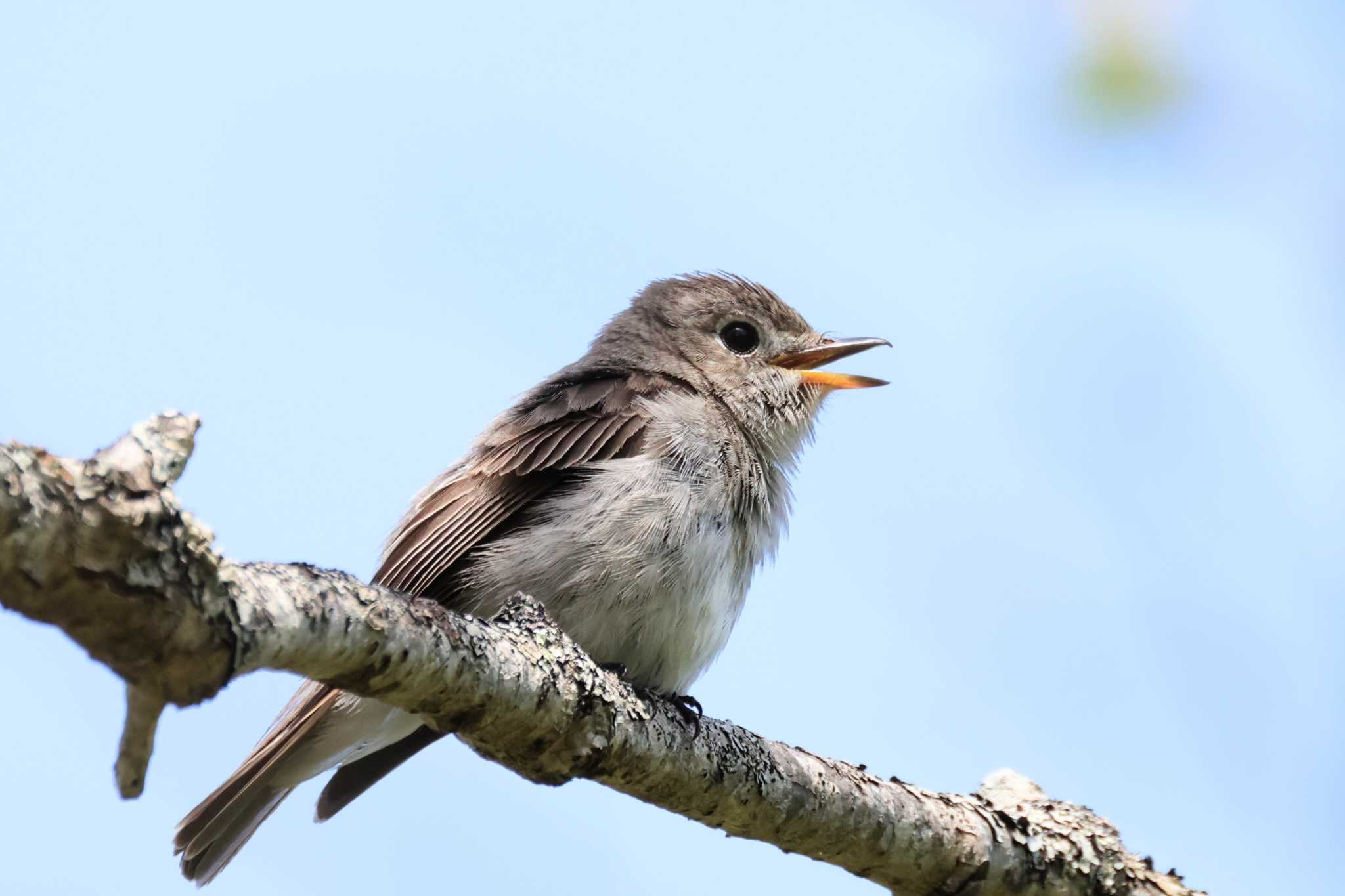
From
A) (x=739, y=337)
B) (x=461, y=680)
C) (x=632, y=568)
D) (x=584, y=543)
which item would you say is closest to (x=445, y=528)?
(x=584, y=543)

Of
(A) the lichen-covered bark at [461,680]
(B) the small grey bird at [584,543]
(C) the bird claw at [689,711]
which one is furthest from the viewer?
(B) the small grey bird at [584,543]

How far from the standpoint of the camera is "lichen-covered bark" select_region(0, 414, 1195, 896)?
2711 mm

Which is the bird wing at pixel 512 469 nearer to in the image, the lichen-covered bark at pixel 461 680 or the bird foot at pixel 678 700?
the bird foot at pixel 678 700

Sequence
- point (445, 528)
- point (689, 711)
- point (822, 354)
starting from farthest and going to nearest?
→ point (822, 354) → point (445, 528) → point (689, 711)

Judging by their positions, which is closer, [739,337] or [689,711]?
[689,711]

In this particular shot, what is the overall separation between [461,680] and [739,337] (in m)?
3.67

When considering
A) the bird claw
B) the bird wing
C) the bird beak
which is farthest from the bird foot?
the bird beak

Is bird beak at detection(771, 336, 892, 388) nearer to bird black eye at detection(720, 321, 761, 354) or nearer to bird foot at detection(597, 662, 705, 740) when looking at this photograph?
bird black eye at detection(720, 321, 761, 354)

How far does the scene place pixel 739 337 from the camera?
23.3 ft

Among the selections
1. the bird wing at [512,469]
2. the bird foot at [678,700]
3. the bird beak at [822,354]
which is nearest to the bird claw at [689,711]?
the bird foot at [678,700]

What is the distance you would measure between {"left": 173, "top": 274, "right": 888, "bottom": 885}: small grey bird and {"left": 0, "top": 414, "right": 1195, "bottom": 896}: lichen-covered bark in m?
0.50

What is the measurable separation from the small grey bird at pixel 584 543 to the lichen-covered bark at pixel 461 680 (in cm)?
50

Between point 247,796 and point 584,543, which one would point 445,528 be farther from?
point 247,796

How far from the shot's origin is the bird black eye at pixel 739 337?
7.06 meters
